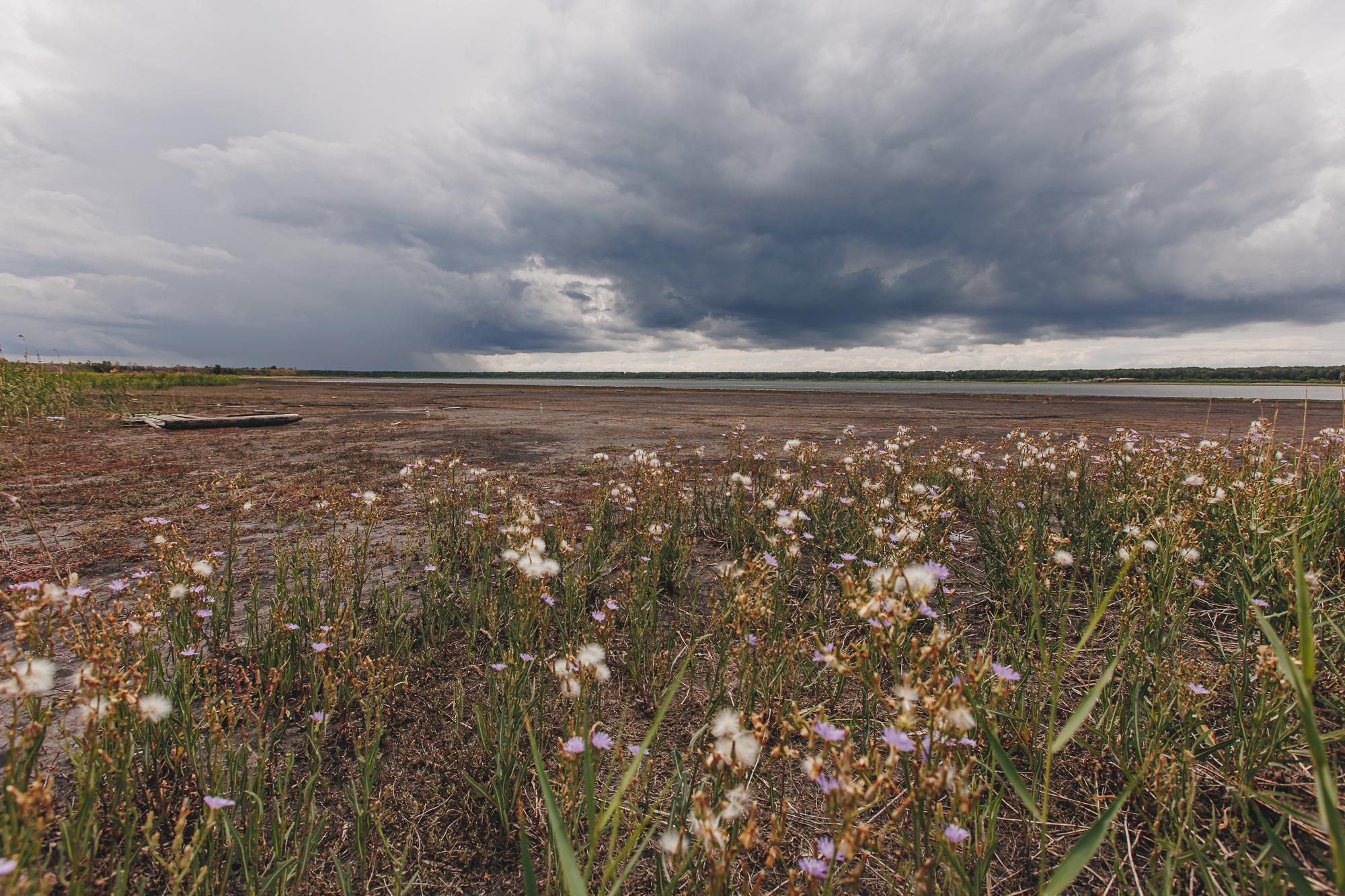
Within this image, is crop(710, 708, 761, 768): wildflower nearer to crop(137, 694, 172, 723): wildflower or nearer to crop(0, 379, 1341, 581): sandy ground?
crop(137, 694, 172, 723): wildflower

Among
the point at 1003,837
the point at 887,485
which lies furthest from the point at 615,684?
the point at 887,485

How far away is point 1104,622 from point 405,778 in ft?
14.8

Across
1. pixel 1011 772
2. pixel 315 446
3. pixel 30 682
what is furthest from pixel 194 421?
pixel 1011 772

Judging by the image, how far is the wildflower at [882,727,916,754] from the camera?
132 cm

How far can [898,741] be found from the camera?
1.35 m

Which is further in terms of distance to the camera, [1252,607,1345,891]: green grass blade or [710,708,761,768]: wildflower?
[710,708,761,768]: wildflower

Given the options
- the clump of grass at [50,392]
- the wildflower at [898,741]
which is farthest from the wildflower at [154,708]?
the clump of grass at [50,392]

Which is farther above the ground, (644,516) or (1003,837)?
(644,516)

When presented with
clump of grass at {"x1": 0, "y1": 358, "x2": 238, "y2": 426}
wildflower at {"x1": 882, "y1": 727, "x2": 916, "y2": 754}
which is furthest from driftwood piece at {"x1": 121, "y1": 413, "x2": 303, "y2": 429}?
→ wildflower at {"x1": 882, "y1": 727, "x2": 916, "y2": 754}

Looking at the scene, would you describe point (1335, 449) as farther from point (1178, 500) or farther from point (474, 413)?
point (474, 413)

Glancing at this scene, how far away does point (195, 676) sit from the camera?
2.35 meters

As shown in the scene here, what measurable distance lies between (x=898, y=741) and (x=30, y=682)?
250 centimetres

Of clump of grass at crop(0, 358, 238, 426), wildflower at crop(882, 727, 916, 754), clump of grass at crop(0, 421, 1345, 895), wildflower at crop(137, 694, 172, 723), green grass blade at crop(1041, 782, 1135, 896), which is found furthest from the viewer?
clump of grass at crop(0, 358, 238, 426)

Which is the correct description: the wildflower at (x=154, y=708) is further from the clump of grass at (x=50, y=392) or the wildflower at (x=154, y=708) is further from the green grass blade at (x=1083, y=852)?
the clump of grass at (x=50, y=392)
